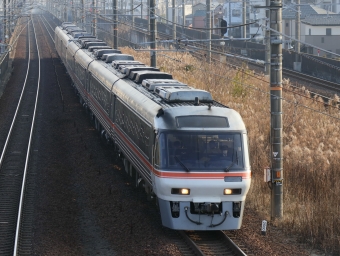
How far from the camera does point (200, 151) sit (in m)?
12.3

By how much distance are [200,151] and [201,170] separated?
1.24 feet

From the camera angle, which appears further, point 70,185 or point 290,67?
point 290,67

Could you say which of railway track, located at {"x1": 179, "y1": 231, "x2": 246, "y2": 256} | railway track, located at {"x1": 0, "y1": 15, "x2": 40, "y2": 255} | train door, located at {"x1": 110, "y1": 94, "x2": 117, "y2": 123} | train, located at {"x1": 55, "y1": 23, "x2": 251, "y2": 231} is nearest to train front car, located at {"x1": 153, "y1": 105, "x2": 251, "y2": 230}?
train, located at {"x1": 55, "y1": 23, "x2": 251, "y2": 231}

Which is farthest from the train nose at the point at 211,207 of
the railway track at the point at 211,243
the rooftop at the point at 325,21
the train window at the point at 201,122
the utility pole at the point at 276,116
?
the rooftop at the point at 325,21

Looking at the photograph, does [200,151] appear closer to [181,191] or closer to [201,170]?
[201,170]

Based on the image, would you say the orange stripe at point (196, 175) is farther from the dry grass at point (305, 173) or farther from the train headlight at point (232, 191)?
the dry grass at point (305, 173)

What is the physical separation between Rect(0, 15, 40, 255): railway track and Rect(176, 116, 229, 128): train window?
3.62 m

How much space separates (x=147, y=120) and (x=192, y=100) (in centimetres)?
101

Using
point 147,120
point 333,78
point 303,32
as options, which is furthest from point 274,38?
point 303,32

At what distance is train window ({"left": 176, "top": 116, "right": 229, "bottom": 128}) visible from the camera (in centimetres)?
1245

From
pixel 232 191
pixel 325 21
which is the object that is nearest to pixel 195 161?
pixel 232 191

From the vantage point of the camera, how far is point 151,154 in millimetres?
13062

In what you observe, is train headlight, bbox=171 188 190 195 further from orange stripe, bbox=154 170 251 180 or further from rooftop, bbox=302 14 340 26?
rooftop, bbox=302 14 340 26

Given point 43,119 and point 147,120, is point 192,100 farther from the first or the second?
point 43,119
